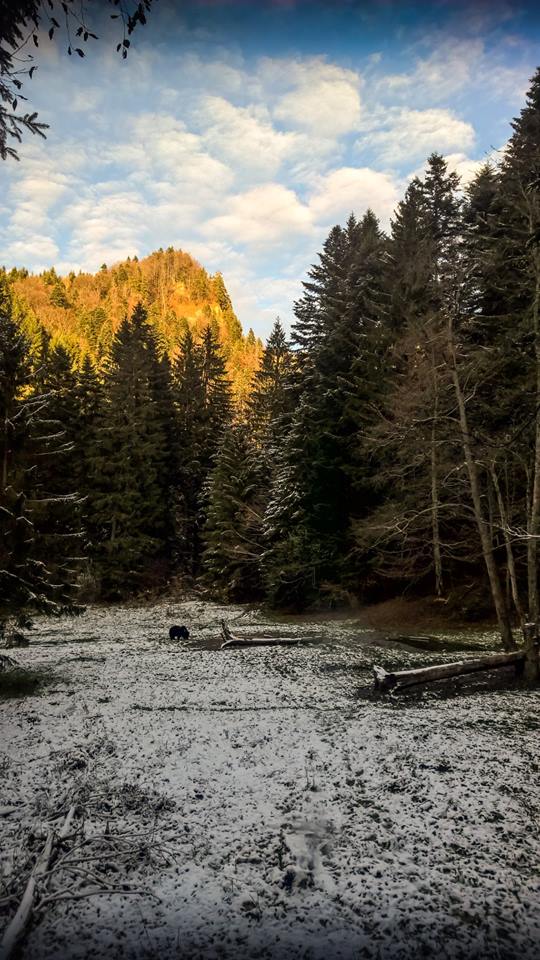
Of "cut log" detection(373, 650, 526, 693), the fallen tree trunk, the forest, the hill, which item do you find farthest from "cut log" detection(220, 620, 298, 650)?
the hill

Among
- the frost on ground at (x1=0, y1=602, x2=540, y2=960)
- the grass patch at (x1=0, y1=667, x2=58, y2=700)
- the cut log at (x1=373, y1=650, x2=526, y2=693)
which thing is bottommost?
the grass patch at (x1=0, y1=667, x2=58, y2=700)

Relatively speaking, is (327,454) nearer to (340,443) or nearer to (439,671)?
(340,443)

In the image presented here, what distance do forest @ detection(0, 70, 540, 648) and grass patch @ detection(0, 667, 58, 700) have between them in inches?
73.9

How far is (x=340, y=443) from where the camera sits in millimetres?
25812

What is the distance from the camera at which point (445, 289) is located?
14.5m

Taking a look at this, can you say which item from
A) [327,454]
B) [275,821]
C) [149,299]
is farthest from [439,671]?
Answer: [149,299]

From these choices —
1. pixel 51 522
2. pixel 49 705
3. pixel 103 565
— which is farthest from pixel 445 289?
pixel 103 565

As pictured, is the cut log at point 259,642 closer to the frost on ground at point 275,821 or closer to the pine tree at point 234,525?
the frost on ground at point 275,821

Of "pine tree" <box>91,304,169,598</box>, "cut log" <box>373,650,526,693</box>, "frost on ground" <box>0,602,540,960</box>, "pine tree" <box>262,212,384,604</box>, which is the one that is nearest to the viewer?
"frost on ground" <box>0,602,540,960</box>

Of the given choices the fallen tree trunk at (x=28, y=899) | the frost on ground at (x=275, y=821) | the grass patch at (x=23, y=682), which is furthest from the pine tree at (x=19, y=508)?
the fallen tree trunk at (x=28, y=899)

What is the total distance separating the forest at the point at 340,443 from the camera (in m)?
12.8

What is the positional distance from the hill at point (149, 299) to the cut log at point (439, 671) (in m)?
85.0

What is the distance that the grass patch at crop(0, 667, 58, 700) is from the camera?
35.3ft

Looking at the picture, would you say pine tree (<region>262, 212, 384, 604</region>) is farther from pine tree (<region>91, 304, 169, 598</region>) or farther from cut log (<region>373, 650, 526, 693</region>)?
cut log (<region>373, 650, 526, 693</region>)
